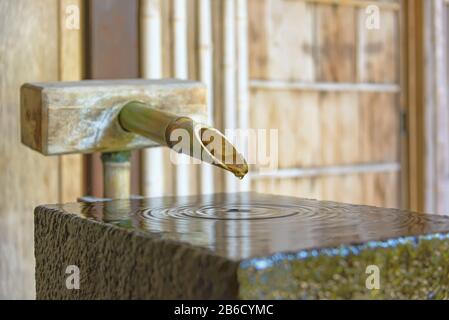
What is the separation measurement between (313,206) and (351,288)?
0.39m

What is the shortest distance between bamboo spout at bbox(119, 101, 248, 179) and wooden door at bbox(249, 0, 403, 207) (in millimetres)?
1533

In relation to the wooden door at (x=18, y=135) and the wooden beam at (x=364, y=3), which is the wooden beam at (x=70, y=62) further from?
the wooden beam at (x=364, y=3)

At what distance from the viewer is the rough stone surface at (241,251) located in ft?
2.77

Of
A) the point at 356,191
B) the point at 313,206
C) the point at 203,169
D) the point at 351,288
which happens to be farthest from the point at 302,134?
the point at 351,288

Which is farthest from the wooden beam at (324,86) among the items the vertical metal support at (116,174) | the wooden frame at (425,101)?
the vertical metal support at (116,174)

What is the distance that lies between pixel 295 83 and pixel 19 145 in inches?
49.8

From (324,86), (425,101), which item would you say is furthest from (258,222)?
(425,101)

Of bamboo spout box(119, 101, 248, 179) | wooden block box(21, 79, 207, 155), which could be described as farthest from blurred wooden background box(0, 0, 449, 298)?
bamboo spout box(119, 101, 248, 179)

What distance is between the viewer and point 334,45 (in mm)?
3166

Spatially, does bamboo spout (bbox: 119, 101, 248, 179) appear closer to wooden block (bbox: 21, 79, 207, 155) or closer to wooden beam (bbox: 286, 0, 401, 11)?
wooden block (bbox: 21, 79, 207, 155)

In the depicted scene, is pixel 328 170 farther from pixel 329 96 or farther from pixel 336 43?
pixel 336 43

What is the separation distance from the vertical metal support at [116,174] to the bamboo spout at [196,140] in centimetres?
27

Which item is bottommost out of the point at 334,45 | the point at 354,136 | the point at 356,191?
the point at 356,191
